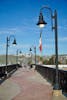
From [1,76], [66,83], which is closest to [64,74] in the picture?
[66,83]

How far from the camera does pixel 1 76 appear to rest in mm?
26406

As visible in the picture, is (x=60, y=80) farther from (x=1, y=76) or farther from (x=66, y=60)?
(x=66, y=60)

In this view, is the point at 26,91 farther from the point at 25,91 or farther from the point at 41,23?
the point at 41,23

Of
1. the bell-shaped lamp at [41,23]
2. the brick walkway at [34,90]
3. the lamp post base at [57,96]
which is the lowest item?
the brick walkway at [34,90]

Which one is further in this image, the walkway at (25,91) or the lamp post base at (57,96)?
the walkway at (25,91)

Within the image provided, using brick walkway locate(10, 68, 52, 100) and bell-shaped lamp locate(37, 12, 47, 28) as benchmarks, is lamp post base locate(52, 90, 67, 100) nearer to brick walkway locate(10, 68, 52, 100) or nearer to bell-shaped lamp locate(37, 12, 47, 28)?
brick walkway locate(10, 68, 52, 100)

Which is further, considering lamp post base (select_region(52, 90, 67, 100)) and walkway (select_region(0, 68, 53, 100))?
walkway (select_region(0, 68, 53, 100))

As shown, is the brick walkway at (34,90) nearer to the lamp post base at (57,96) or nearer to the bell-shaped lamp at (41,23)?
the lamp post base at (57,96)

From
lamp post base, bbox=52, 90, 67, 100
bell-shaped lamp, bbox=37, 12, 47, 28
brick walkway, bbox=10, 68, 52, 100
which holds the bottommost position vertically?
brick walkway, bbox=10, 68, 52, 100

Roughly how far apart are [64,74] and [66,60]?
16317cm

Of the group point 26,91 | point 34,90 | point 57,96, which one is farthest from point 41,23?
point 34,90

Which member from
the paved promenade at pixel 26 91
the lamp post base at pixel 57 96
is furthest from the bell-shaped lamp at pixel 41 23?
the paved promenade at pixel 26 91

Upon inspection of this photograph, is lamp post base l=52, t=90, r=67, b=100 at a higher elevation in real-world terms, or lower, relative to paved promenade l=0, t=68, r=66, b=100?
higher

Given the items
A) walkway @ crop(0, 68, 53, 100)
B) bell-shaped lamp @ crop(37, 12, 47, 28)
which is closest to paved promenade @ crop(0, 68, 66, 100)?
walkway @ crop(0, 68, 53, 100)
